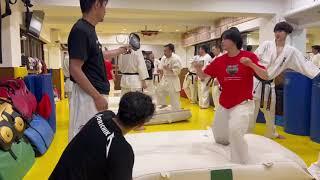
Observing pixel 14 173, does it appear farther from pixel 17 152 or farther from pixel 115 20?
pixel 115 20

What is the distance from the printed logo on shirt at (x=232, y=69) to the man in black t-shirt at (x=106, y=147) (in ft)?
6.09

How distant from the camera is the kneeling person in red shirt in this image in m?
2.94

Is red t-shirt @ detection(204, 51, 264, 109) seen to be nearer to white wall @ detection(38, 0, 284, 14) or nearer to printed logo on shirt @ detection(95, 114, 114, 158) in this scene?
printed logo on shirt @ detection(95, 114, 114, 158)

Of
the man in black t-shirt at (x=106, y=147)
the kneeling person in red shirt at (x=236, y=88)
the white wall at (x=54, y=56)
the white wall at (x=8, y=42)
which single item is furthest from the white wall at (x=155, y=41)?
the man in black t-shirt at (x=106, y=147)

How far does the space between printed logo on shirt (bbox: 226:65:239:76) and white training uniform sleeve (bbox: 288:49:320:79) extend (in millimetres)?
1641

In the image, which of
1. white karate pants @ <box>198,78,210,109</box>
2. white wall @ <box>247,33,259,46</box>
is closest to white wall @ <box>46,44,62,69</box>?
white wall @ <box>247,33,259,46</box>

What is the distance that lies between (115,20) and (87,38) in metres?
9.83

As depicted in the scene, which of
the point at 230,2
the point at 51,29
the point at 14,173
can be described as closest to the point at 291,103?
the point at 230,2

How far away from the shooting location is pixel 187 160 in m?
2.97

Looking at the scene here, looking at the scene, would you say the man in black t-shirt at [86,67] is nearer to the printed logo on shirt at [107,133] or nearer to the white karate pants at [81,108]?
the white karate pants at [81,108]

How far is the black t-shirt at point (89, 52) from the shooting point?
2.15m

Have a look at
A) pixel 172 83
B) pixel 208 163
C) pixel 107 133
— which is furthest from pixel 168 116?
pixel 107 133

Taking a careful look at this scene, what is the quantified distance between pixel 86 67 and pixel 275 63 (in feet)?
10.4

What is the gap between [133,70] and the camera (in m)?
5.78
